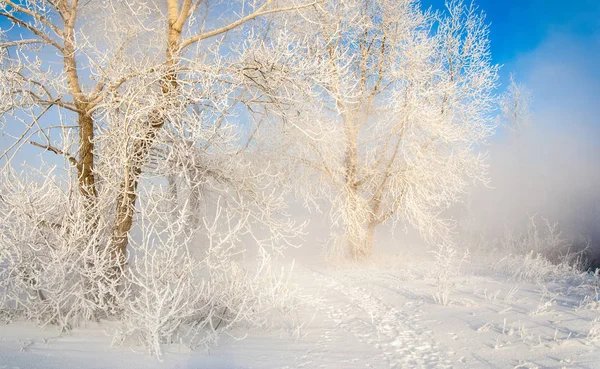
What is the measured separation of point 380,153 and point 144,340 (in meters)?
9.29

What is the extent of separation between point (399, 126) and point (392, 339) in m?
7.87

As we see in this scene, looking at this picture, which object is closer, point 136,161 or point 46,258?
point 46,258

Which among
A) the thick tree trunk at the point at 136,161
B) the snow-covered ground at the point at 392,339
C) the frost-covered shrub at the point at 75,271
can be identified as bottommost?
the snow-covered ground at the point at 392,339

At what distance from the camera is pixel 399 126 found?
11594 millimetres

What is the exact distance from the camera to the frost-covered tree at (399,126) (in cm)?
1129

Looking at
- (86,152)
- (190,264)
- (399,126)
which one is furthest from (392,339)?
(399,126)

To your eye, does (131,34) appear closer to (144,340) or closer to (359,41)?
(144,340)

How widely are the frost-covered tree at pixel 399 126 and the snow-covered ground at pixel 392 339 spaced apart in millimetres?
4847

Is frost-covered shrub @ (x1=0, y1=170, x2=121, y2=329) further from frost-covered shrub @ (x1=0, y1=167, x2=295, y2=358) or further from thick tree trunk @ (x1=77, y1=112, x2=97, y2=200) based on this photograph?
thick tree trunk @ (x1=77, y1=112, x2=97, y2=200)

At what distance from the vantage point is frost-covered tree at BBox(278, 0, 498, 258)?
11.3 m

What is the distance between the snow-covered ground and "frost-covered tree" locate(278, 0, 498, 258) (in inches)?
191

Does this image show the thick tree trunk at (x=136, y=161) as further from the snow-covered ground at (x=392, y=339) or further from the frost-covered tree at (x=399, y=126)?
the frost-covered tree at (x=399, y=126)

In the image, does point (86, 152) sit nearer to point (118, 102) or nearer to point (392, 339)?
point (118, 102)

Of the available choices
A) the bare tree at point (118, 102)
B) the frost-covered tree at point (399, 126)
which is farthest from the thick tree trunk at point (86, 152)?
the frost-covered tree at point (399, 126)
